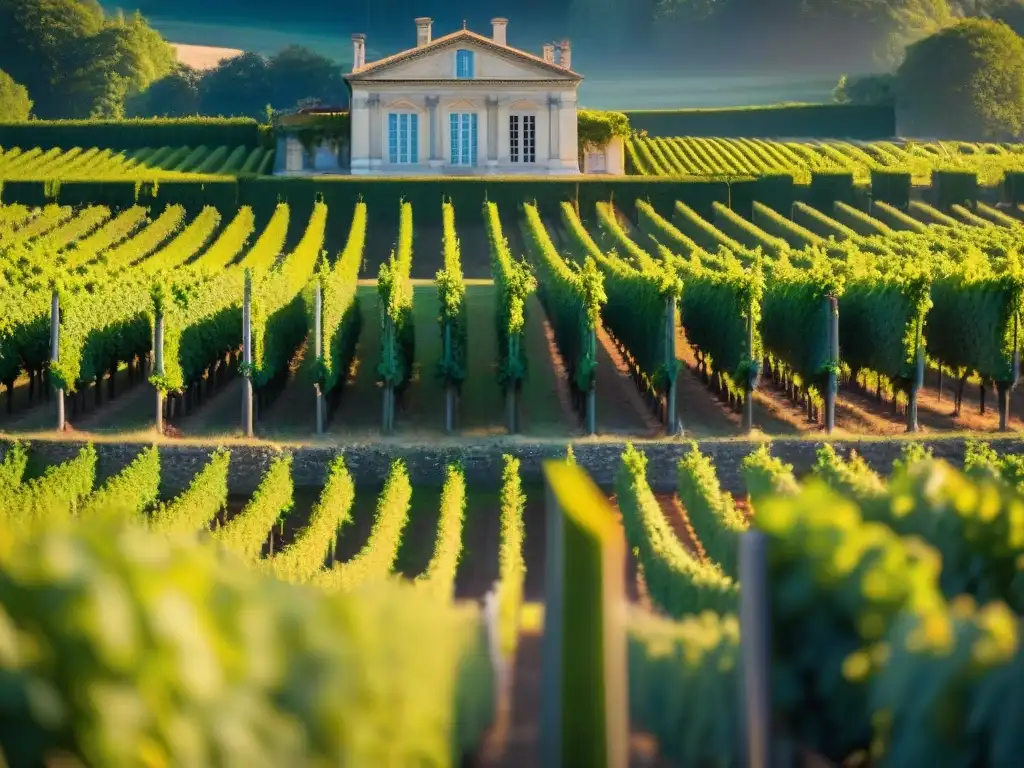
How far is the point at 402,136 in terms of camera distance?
210 ft

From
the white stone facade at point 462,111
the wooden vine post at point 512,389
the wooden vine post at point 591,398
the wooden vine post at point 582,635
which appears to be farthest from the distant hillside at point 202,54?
the wooden vine post at point 582,635

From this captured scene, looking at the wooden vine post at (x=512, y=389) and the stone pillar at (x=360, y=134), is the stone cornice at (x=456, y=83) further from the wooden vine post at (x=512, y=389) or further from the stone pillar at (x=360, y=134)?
the wooden vine post at (x=512, y=389)

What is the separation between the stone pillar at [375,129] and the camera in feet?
208

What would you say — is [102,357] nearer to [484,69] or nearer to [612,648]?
[612,648]

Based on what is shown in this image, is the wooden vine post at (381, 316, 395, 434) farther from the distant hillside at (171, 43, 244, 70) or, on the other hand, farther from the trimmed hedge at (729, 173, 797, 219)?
→ the distant hillside at (171, 43, 244, 70)

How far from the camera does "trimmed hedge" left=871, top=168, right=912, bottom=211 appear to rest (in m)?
57.9

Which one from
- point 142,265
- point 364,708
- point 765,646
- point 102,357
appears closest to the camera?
point 364,708

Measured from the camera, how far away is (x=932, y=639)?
21.9ft

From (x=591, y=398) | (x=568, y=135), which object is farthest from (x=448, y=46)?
(x=591, y=398)

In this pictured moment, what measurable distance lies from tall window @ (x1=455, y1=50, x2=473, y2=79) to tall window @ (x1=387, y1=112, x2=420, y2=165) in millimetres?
2428

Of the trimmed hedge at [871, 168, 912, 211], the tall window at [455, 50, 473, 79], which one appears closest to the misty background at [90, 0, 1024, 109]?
the tall window at [455, 50, 473, 79]

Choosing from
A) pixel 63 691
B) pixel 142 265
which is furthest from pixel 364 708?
pixel 142 265

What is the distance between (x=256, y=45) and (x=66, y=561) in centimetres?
14947

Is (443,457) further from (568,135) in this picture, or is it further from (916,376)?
(568,135)
